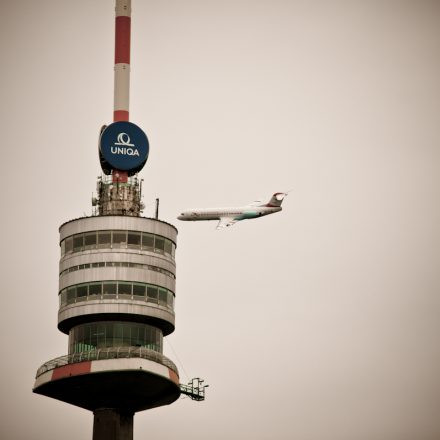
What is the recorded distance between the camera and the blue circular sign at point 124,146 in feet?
A: 624

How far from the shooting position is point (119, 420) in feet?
600

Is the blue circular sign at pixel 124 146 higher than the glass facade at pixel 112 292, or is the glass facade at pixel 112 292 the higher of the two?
the blue circular sign at pixel 124 146

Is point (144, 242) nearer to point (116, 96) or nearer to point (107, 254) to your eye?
point (107, 254)

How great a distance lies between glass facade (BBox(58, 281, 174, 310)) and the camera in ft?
600

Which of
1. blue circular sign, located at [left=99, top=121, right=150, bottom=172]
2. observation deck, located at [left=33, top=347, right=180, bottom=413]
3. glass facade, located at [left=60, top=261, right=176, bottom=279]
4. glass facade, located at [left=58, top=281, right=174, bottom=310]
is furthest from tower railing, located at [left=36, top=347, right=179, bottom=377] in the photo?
blue circular sign, located at [left=99, top=121, right=150, bottom=172]

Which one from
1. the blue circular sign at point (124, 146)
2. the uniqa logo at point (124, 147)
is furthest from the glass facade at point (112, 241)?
the uniqa logo at point (124, 147)

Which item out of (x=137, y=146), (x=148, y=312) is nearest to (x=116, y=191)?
(x=137, y=146)

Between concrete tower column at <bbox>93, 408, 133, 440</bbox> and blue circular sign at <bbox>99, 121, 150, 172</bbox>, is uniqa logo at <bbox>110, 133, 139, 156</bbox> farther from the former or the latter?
concrete tower column at <bbox>93, 408, 133, 440</bbox>

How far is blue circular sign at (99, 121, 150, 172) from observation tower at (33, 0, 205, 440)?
0.47 feet

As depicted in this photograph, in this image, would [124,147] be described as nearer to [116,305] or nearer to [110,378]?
[116,305]

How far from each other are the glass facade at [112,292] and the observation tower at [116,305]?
14 cm

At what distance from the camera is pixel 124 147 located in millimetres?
191125

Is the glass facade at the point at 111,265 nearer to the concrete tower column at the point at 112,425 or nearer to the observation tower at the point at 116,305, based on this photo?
the observation tower at the point at 116,305

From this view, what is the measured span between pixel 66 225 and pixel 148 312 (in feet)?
59.1
